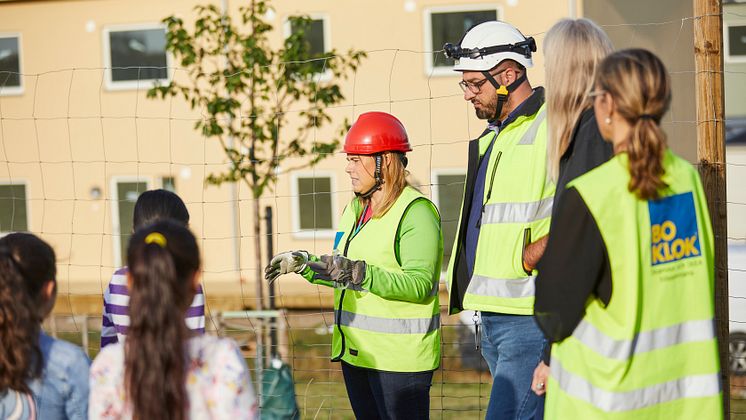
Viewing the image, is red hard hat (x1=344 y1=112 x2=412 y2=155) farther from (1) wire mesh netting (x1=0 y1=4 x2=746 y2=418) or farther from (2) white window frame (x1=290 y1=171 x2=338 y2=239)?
(2) white window frame (x1=290 y1=171 x2=338 y2=239)

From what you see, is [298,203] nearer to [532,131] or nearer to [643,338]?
[532,131]

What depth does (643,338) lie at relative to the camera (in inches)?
97.5

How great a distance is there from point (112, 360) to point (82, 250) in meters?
12.6

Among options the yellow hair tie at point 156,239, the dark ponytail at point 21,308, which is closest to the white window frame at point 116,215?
the dark ponytail at point 21,308

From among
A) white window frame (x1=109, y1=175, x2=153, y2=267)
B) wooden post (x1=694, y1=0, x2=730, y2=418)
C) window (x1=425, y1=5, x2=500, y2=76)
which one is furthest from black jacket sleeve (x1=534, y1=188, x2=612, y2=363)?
white window frame (x1=109, y1=175, x2=153, y2=267)

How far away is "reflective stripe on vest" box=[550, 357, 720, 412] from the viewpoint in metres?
2.48

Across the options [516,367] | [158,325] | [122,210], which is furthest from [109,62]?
[158,325]

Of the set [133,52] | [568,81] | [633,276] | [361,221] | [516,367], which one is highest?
[133,52]

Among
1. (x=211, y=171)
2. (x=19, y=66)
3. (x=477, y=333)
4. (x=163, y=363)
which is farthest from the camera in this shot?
(x=19, y=66)

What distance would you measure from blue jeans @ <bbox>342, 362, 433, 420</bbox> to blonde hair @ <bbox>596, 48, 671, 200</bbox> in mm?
1441

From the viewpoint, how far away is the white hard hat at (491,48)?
3.51 meters

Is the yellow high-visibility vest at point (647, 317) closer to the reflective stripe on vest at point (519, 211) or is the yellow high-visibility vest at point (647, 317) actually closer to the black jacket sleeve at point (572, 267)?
the black jacket sleeve at point (572, 267)

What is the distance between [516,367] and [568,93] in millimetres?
911

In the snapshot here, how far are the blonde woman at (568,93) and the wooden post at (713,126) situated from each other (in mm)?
1191
